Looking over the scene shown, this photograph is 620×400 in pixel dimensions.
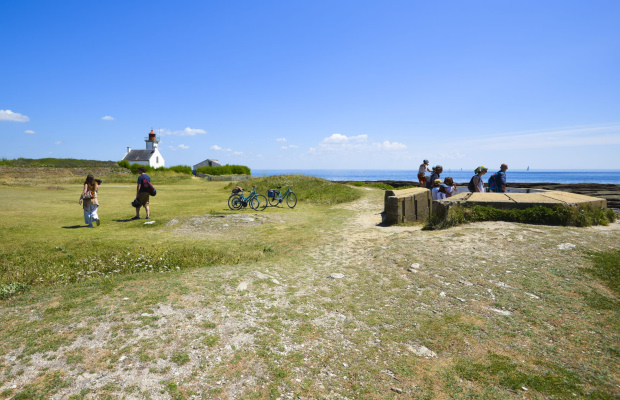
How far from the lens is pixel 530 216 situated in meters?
9.30

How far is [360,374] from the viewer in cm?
338

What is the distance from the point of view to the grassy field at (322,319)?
320 centimetres

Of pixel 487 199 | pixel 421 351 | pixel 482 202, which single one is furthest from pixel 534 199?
pixel 421 351

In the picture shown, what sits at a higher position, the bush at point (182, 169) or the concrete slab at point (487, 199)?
the bush at point (182, 169)

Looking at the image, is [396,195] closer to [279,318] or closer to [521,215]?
[521,215]

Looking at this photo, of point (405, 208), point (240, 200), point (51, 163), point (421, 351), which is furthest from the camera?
point (51, 163)

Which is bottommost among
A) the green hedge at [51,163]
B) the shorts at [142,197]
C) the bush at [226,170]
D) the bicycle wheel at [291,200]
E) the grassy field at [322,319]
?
the grassy field at [322,319]

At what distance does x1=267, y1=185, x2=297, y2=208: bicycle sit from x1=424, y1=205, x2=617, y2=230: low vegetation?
981 cm

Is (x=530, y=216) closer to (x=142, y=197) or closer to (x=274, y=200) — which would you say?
(x=274, y=200)

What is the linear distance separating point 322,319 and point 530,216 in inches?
315

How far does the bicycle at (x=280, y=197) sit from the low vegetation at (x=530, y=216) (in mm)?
9809

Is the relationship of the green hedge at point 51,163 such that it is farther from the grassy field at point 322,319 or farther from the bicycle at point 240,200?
the grassy field at point 322,319

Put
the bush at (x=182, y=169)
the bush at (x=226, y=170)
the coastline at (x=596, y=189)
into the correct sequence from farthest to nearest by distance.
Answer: the bush at (x=226, y=170)
the bush at (x=182, y=169)
the coastline at (x=596, y=189)

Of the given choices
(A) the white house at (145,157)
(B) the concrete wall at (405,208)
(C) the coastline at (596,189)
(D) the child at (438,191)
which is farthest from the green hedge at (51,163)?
(D) the child at (438,191)
